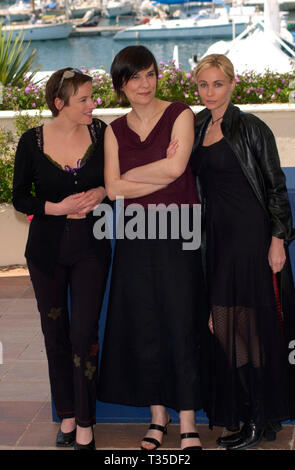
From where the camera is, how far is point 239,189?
3.74 m

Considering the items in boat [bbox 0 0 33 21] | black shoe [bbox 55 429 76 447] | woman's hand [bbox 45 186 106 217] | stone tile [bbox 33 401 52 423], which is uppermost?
boat [bbox 0 0 33 21]

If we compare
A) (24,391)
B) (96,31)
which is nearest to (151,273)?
(24,391)

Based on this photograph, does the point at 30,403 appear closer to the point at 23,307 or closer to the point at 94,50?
the point at 23,307

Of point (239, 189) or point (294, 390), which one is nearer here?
point (239, 189)

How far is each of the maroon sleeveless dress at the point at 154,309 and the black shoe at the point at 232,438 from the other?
0.25m

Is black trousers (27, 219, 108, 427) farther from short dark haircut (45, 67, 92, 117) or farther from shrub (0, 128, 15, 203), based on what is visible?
shrub (0, 128, 15, 203)

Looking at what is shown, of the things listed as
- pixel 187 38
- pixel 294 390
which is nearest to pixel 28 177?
pixel 294 390

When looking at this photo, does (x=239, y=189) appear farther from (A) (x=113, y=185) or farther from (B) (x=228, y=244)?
(A) (x=113, y=185)

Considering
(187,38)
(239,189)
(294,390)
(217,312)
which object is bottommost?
(294,390)

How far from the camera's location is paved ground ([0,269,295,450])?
4227 mm

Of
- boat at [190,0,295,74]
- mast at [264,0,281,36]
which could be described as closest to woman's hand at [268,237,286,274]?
mast at [264,0,281,36]

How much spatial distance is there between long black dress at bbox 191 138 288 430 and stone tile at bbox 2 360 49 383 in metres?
1.59

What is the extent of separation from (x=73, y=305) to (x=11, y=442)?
0.95m
